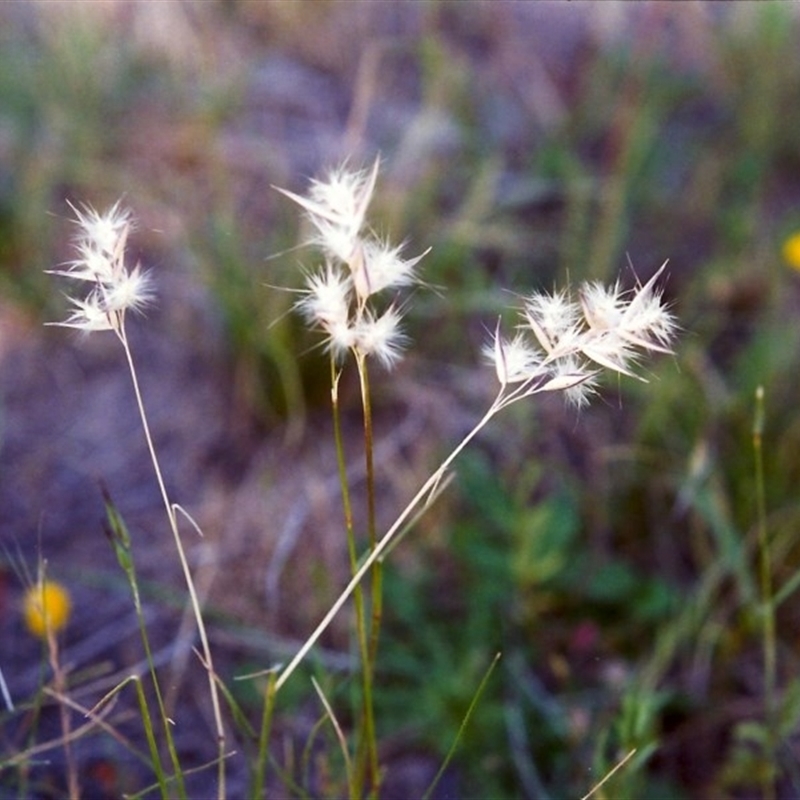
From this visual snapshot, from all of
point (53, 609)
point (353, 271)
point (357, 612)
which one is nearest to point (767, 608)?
point (357, 612)

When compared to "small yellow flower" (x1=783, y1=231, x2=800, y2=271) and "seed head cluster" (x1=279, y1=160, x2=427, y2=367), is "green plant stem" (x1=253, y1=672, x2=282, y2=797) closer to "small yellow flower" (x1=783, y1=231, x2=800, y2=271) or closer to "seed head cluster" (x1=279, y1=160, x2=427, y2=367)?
"seed head cluster" (x1=279, y1=160, x2=427, y2=367)

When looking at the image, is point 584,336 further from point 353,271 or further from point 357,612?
point 357,612

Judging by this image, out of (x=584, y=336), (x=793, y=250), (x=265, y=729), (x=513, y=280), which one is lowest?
(x=265, y=729)

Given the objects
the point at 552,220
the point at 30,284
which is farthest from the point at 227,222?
the point at 552,220

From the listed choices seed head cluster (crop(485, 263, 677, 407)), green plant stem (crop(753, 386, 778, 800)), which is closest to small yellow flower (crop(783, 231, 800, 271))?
green plant stem (crop(753, 386, 778, 800))

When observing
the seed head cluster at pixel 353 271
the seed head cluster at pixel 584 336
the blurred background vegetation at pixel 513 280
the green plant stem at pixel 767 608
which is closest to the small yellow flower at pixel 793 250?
the blurred background vegetation at pixel 513 280

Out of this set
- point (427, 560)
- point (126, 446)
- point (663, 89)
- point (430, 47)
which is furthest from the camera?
point (663, 89)

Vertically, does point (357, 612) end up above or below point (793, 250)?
below

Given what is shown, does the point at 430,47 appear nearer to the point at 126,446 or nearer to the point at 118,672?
the point at 126,446
